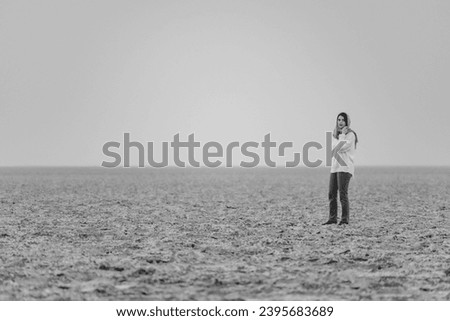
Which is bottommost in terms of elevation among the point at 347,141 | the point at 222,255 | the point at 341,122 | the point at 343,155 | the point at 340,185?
the point at 222,255

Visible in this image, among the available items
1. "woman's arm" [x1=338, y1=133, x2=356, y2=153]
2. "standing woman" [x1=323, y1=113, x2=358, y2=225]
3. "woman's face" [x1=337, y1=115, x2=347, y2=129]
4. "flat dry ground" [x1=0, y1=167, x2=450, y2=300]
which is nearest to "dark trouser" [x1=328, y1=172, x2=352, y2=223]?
"standing woman" [x1=323, y1=113, x2=358, y2=225]

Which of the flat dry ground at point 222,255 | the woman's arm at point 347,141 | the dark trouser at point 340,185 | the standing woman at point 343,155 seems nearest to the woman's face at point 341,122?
the standing woman at point 343,155

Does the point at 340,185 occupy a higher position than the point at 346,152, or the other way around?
the point at 346,152

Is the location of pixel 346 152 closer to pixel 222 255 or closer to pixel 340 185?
pixel 340 185

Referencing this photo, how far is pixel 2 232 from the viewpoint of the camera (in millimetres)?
12922

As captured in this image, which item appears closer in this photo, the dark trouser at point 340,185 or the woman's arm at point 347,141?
the woman's arm at point 347,141

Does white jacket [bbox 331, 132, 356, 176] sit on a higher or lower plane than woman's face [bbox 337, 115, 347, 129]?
lower

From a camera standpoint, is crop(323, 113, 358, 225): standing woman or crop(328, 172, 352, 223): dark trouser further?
crop(328, 172, 352, 223): dark trouser

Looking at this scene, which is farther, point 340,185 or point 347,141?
point 340,185

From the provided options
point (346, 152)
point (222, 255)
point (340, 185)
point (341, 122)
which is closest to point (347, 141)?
point (346, 152)

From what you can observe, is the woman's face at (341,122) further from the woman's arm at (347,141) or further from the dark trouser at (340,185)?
the dark trouser at (340,185)

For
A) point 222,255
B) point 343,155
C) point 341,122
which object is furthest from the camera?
point 343,155

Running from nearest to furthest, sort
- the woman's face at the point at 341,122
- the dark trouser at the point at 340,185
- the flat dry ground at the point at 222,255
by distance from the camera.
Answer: the flat dry ground at the point at 222,255 < the woman's face at the point at 341,122 < the dark trouser at the point at 340,185

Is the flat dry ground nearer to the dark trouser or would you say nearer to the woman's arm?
the dark trouser
